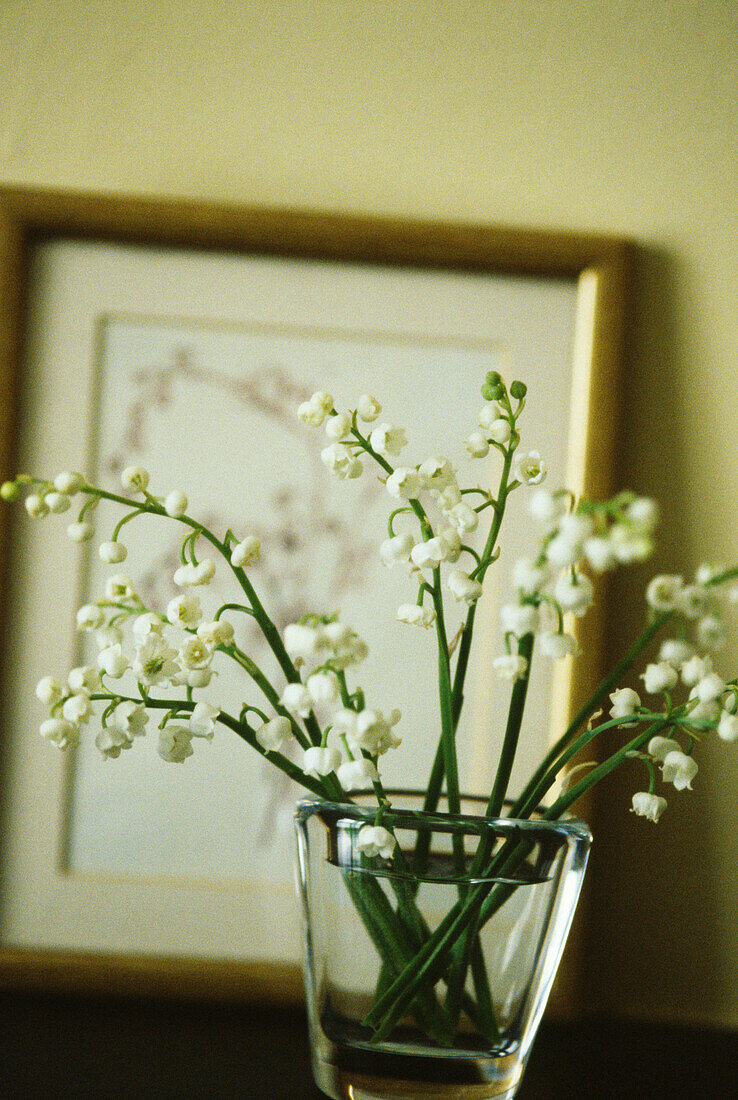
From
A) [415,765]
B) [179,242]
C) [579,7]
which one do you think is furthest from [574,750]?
[579,7]

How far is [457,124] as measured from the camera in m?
0.85

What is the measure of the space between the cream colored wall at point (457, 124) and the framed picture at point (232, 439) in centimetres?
5

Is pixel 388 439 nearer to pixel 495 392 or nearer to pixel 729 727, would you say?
pixel 495 392

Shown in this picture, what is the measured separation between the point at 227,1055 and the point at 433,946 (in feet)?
0.80

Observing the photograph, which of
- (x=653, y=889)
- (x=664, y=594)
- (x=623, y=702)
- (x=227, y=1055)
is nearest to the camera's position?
(x=664, y=594)

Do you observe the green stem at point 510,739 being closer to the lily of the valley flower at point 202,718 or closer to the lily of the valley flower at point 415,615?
the lily of the valley flower at point 415,615

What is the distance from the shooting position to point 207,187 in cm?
85

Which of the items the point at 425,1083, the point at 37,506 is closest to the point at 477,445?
the point at 37,506

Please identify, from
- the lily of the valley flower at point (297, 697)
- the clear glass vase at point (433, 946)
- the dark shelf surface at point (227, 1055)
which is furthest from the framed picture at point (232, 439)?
the lily of the valley flower at point (297, 697)

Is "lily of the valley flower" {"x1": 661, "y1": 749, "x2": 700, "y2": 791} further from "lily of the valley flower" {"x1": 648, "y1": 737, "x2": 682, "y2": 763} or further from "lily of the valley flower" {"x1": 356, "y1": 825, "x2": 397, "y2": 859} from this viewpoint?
"lily of the valley flower" {"x1": 356, "y1": 825, "x2": 397, "y2": 859}

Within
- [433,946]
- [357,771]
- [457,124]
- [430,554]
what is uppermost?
[457,124]

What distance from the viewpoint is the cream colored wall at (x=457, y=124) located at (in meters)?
0.84

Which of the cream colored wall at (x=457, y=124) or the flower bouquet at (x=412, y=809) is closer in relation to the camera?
the flower bouquet at (x=412, y=809)

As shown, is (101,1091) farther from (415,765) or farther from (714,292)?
(714,292)
